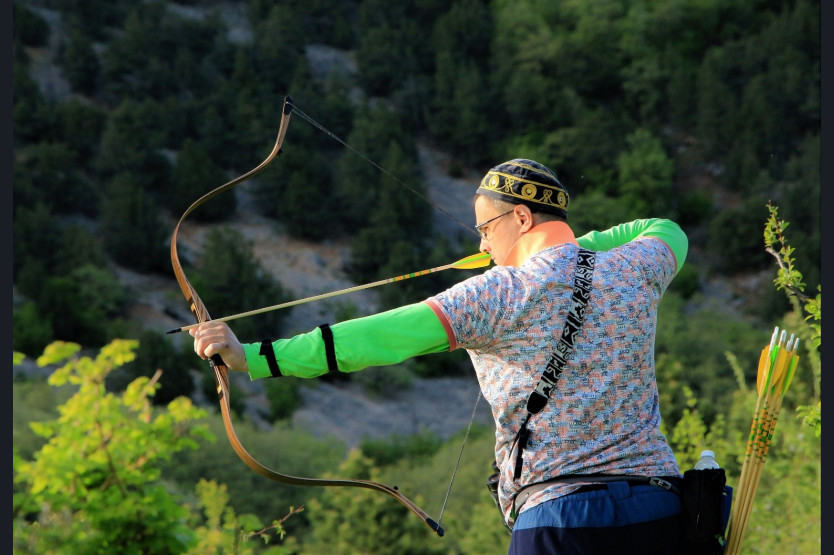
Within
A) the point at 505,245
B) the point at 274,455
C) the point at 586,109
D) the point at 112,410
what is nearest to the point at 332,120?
the point at 586,109

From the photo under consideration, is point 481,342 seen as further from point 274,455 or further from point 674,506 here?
point 274,455

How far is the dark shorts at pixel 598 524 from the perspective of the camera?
1.97 meters

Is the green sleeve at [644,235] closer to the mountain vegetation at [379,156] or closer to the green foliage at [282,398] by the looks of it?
the mountain vegetation at [379,156]

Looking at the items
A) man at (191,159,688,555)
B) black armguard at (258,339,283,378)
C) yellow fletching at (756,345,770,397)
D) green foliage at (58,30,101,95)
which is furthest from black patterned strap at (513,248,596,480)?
green foliage at (58,30,101,95)

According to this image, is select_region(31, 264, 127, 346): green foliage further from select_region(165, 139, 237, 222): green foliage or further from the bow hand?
the bow hand

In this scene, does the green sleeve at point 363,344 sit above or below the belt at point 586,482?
above

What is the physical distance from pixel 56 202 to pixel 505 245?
1658cm

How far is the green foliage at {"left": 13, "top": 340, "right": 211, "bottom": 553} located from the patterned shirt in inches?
76.7

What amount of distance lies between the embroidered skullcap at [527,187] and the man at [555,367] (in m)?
0.07

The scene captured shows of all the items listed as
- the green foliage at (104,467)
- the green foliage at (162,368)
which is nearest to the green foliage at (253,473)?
the green foliage at (162,368)

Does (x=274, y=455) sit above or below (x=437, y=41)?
below

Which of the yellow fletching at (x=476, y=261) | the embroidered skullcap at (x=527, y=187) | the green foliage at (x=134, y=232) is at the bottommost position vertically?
the green foliage at (x=134, y=232)

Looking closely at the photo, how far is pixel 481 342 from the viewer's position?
196 cm

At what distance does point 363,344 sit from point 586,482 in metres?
0.54
